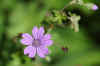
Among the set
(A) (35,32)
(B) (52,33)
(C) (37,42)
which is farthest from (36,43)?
(B) (52,33)

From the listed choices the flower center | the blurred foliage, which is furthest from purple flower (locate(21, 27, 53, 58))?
the blurred foliage

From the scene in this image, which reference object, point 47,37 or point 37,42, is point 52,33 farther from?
point 47,37

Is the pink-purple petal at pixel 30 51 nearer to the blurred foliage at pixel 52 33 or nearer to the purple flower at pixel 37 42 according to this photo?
the purple flower at pixel 37 42

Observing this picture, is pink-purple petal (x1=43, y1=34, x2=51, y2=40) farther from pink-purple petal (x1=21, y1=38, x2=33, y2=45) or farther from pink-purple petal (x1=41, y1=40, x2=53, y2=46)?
pink-purple petal (x1=21, y1=38, x2=33, y2=45)

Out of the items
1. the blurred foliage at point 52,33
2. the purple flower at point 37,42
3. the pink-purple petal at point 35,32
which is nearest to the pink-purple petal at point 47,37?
the purple flower at point 37,42

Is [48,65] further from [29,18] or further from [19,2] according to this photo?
[19,2]

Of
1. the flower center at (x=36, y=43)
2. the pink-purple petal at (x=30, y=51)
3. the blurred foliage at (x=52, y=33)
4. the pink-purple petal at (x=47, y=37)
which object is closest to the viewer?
the pink-purple petal at (x=30, y=51)
